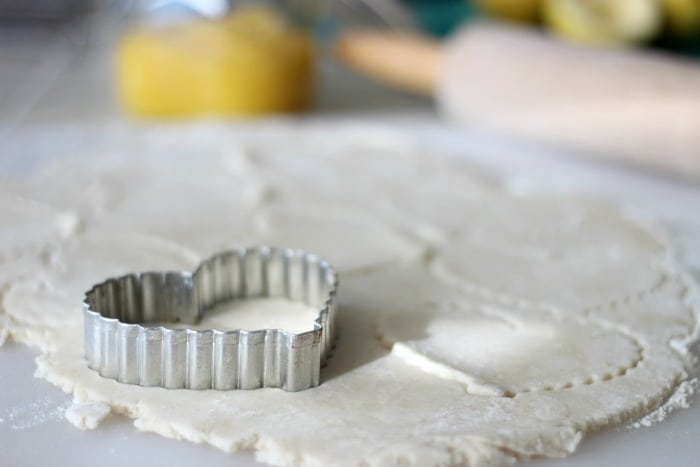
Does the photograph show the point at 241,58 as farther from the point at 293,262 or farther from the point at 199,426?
the point at 199,426

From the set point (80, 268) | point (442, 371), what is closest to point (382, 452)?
point (442, 371)

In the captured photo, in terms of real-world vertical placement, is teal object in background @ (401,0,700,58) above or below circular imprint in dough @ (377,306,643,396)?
above

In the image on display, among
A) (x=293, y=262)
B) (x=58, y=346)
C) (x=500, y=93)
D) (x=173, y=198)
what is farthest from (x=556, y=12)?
(x=58, y=346)

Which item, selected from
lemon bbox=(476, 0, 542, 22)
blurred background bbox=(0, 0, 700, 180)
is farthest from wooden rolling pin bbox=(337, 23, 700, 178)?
lemon bbox=(476, 0, 542, 22)

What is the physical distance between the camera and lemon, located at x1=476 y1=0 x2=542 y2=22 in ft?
6.33

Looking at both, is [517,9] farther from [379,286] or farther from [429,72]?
[379,286]

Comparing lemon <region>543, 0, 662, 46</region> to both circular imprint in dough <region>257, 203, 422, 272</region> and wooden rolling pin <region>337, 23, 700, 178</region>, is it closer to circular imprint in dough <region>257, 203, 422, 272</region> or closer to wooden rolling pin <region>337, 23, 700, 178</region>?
wooden rolling pin <region>337, 23, 700, 178</region>

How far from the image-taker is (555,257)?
1.14 meters

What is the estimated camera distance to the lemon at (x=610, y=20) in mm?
1688

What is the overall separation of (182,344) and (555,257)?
55cm

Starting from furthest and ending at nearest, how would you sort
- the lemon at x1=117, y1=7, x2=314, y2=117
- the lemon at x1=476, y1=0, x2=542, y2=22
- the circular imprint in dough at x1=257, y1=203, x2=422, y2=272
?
the lemon at x1=476, y1=0, x2=542, y2=22 < the lemon at x1=117, y1=7, x2=314, y2=117 < the circular imprint in dough at x1=257, y1=203, x2=422, y2=272

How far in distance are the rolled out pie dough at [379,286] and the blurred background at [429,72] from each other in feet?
0.40

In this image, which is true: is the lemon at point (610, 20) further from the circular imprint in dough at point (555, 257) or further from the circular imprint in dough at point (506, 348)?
the circular imprint in dough at point (506, 348)

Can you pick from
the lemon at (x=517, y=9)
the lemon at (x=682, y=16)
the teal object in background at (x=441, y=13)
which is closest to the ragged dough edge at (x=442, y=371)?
the lemon at (x=682, y=16)
